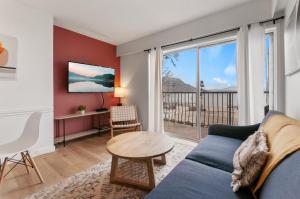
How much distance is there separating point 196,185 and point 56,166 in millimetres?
2080

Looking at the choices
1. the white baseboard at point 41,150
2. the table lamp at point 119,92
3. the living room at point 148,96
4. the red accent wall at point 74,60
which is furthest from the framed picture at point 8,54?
the table lamp at point 119,92

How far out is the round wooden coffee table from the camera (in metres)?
1.67

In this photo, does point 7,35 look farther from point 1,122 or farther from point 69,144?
point 69,144

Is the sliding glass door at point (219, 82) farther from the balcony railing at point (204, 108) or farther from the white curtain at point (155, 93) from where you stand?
the white curtain at point (155, 93)

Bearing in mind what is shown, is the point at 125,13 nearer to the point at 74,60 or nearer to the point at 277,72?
the point at 74,60

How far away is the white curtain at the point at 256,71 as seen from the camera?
7.70ft

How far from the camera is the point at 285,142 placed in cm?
92

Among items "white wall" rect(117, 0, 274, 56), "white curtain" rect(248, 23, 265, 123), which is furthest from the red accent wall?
"white curtain" rect(248, 23, 265, 123)

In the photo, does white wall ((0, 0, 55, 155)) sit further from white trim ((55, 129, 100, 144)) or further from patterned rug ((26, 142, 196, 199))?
patterned rug ((26, 142, 196, 199))

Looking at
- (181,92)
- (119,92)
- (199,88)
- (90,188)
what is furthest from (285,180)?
(119,92)

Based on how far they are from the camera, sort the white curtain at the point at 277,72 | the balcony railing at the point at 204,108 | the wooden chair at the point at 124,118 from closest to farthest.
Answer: the white curtain at the point at 277,72
the wooden chair at the point at 124,118
the balcony railing at the point at 204,108

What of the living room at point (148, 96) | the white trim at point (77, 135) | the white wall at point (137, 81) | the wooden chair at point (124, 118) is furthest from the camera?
the white wall at point (137, 81)

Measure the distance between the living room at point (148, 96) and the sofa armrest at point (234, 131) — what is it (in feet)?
0.04

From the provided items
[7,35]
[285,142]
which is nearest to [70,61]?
[7,35]
